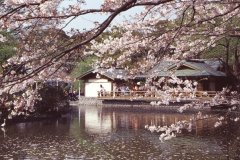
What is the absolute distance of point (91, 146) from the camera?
55.9ft

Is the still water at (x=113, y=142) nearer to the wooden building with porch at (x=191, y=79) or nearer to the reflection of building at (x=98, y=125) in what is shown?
the reflection of building at (x=98, y=125)

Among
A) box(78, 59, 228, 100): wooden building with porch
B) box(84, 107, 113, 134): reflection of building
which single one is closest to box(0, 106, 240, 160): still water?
box(84, 107, 113, 134): reflection of building

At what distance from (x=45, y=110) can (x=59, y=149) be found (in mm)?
14542

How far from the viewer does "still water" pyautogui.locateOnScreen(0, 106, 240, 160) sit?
15.1 metres

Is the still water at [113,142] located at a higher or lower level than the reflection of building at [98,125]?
lower

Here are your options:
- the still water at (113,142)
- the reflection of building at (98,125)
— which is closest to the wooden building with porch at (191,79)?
the reflection of building at (98,125)

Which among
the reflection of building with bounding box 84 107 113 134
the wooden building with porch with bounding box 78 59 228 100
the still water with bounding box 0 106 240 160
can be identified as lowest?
the still water with bounding box 0 106 240 160

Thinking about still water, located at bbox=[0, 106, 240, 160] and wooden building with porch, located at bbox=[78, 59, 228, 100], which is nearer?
still water, located at bbox=[0, 106, 240, 160]

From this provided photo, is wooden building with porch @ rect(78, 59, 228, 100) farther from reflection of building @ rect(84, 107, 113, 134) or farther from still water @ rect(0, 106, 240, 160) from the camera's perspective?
still water @ rect(0, 106, 240, 160)

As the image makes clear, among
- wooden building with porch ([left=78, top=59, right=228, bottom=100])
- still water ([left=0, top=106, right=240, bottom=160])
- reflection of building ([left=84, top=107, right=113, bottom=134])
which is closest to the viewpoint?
still water ([left=0, top=106, right=240, bottom=160])

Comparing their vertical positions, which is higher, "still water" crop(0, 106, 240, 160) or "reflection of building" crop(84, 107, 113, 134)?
"reflection of building" crop(84, 107, 113, 134)

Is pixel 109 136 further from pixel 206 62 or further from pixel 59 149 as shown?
pixel 206 62

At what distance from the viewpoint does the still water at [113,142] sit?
49.4ft

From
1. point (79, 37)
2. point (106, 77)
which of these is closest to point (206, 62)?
point (106, 77)
